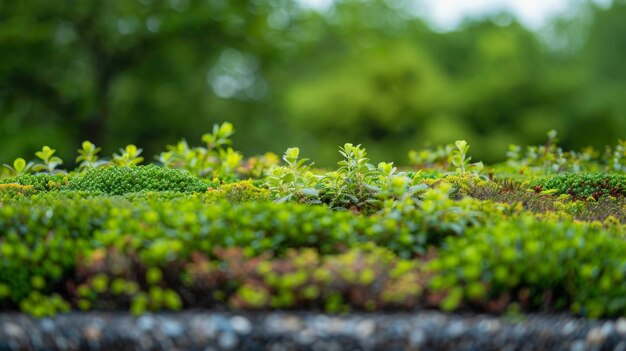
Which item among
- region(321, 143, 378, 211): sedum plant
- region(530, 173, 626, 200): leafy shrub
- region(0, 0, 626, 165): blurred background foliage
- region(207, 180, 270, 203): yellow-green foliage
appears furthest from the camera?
region(0, 0, 626, 165): blurred background foliage

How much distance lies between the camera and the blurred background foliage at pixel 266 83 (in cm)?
2142

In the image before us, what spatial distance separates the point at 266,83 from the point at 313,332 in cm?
2478

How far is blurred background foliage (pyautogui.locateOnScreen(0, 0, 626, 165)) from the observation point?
21422mm

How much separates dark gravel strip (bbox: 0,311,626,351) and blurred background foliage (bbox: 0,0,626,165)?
17.2m

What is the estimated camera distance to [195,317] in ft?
11.0

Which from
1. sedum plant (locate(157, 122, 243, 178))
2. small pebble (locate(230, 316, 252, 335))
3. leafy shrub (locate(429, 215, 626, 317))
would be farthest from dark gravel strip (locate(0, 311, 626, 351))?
sedum plant (locate(157, 122, 243, 178))

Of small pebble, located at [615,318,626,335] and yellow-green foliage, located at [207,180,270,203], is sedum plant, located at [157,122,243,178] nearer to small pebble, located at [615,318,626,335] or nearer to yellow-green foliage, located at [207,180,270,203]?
yellow-green foliage, located at [207,180,270,203]

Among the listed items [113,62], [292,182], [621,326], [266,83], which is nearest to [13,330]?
[292,182]

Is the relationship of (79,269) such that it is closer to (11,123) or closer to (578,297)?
(578,297)

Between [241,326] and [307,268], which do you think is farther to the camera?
[307,268]

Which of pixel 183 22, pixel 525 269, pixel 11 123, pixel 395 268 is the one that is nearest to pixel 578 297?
pixel 525 269

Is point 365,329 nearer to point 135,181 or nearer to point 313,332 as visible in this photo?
point 313,332

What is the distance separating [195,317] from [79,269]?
0.74m

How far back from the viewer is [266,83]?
2755 centimetres
